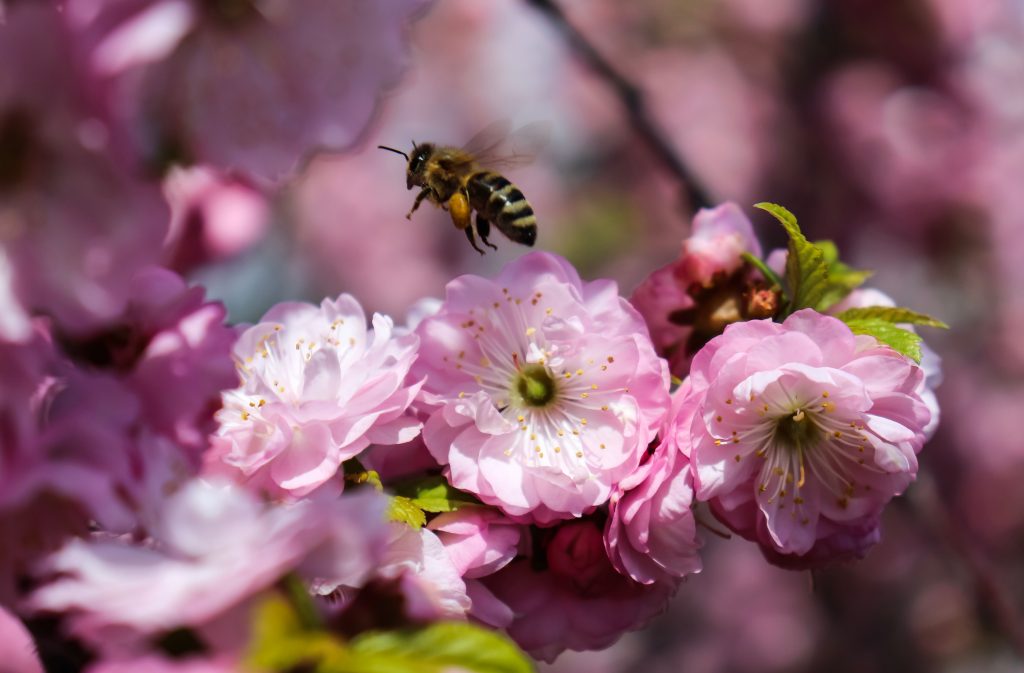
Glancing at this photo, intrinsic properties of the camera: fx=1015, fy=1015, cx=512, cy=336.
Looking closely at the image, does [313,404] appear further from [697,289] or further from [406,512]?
[697,289]

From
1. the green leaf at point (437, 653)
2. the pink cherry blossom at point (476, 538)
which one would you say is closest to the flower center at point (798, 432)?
the pink cherry blossom at point (476, 538)

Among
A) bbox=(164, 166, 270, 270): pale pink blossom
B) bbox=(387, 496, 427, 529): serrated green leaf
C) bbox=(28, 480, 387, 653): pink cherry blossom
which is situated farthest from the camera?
bbox=(164, 166, 270, 270): pale pink blossom

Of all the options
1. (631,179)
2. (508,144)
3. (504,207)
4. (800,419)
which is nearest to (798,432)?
(800,419)

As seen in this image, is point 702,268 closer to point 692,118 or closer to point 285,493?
point 285,493

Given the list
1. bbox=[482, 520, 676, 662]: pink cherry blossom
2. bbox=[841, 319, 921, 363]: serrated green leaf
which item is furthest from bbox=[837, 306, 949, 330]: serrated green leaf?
bbox=[482, 520, 676, 662]: pink cherry blossom

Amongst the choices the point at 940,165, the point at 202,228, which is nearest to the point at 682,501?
the point at 202,228

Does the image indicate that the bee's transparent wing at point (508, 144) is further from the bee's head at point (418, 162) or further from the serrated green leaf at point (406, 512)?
the serrated green leaf at point (406, 512)

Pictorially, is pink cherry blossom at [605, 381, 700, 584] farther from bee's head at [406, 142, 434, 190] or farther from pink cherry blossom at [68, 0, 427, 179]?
bee's head at [406, 142, 434, 190]
